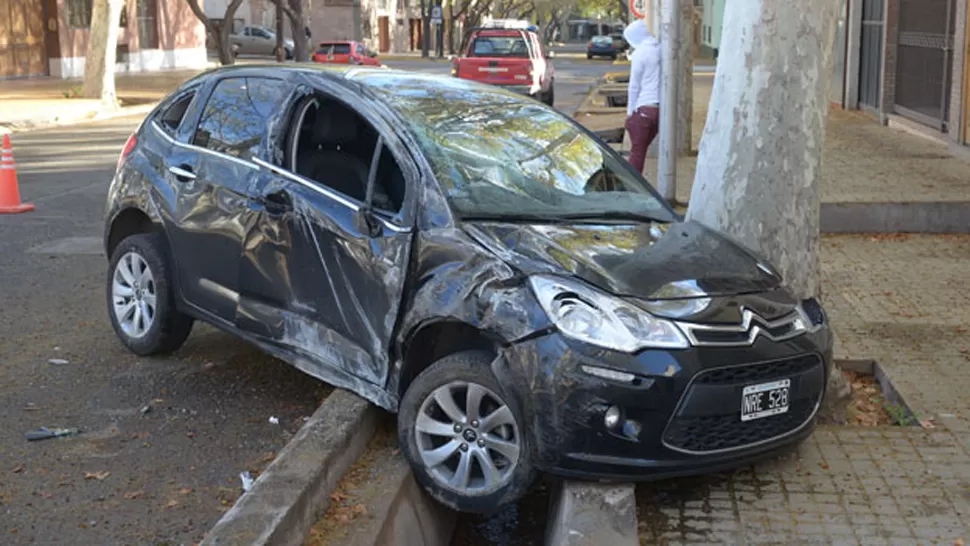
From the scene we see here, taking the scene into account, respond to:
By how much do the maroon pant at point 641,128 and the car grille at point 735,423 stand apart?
6990 millimetres

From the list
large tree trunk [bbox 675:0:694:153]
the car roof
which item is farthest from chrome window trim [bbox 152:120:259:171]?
large tree trunk [bbox 675:0:694:153]

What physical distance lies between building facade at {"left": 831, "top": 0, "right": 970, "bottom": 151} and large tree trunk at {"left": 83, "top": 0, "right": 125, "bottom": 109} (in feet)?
50.0

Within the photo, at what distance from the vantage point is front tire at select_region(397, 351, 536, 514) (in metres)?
4.65

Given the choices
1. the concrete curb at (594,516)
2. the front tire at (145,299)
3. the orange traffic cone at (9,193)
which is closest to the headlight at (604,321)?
the concrete curb at (594,516)

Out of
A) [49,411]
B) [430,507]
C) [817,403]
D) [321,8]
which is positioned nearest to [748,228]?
[817,403]

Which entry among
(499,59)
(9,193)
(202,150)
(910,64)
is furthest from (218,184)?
(499,59)

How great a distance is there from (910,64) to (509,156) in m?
14.8

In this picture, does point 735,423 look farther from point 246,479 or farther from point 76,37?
point 76,37

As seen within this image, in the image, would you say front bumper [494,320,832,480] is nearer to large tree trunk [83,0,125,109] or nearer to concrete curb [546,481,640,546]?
concrete curb [546,481,640,546]

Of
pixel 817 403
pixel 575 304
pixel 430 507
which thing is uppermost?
pixel 575 304

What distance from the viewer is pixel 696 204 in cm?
618

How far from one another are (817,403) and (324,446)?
80.4 inches

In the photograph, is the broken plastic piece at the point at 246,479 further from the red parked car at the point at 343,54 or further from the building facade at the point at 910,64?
the red parked car at the point at 343,54

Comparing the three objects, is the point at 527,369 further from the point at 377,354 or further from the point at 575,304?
the point at 377,354
